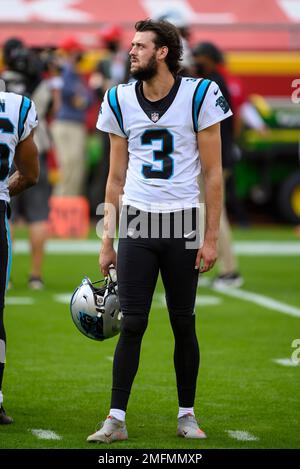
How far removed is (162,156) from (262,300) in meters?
4.97

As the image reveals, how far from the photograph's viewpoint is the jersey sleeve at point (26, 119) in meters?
5.86

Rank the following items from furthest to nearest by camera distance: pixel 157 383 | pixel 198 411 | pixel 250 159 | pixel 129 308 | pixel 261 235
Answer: pixel 250 159 → pixel 261 235 → pixel 157 383 → pixel 198 411 → pixel 129 308

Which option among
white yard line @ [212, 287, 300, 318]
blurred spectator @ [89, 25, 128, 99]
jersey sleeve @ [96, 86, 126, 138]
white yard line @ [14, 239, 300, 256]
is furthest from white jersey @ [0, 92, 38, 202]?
blurred spectator @ [89, 25, 128, 99]

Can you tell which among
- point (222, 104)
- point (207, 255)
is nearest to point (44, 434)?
point (207, 255)

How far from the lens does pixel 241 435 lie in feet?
18.6

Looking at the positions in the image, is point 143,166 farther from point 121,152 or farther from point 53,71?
point 53,71

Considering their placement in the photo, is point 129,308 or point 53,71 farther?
point 53,71

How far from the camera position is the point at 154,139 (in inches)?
219

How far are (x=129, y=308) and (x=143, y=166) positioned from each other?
66 cm

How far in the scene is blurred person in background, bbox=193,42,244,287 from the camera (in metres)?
10.4

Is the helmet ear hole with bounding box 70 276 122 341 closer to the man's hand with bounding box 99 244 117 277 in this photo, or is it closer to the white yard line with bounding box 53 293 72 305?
the man's hand with bounding box 99 244 117 277

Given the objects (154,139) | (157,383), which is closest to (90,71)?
(157,383)

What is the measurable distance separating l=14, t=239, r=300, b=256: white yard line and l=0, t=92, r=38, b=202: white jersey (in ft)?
25.5

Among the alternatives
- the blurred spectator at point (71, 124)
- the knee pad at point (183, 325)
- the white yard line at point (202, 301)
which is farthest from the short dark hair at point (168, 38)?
the blurred spectator at point (71, 124)
